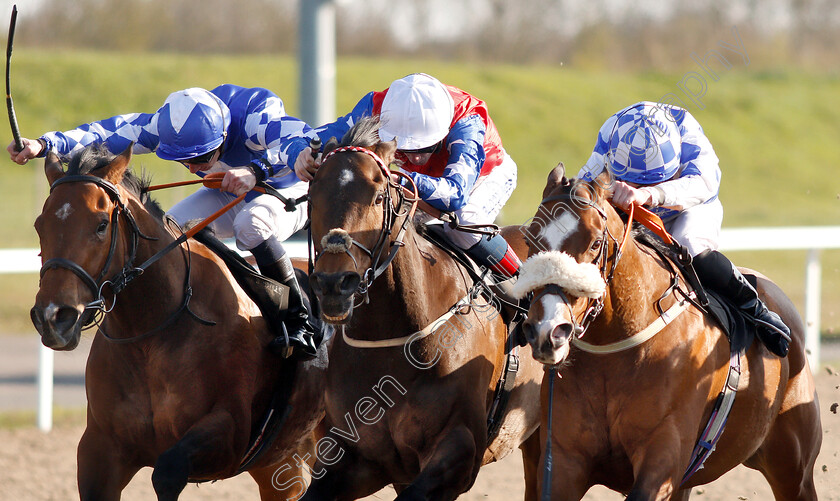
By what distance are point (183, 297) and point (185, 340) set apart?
16 centimetres

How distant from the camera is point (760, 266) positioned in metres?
14.4

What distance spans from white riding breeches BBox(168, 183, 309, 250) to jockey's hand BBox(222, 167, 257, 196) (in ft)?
0.56

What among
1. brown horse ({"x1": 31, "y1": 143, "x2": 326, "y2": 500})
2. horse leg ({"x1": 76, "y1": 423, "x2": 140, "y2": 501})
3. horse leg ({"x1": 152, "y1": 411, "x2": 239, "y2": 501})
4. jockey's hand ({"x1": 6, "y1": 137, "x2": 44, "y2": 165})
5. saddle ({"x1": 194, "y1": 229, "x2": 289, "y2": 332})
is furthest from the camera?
saddle ({"x1": 194, "y1": 229, "x2": 289, "y2": 332})

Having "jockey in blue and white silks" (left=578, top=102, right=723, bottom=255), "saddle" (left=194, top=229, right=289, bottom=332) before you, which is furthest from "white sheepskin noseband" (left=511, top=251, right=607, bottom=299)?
"saddle" (left=194, top=229, right=289, bottom=332)

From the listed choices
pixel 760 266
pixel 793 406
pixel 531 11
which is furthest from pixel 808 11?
pixel 793 406

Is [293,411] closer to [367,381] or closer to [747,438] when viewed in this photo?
[367,381]

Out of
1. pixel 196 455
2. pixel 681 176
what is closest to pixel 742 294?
pixel 681 176

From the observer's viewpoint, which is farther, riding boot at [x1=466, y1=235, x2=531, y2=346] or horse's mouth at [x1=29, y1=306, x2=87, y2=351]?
riding boot at [x1=466, y1=235, x2=531, y2=346]

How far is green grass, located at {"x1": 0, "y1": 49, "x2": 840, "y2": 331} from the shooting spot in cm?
2119

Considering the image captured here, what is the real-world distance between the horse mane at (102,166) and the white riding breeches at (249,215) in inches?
13.6

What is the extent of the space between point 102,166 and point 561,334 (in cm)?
171

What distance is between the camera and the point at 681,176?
3.77 meters

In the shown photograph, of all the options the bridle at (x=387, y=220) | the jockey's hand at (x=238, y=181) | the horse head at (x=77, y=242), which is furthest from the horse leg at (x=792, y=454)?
the horse head at (x=77, y=242)

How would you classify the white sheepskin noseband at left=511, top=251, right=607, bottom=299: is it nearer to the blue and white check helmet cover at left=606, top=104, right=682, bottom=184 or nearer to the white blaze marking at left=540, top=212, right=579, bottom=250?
the white blaze marking at left=540, top=212, right=579, bottom=250
